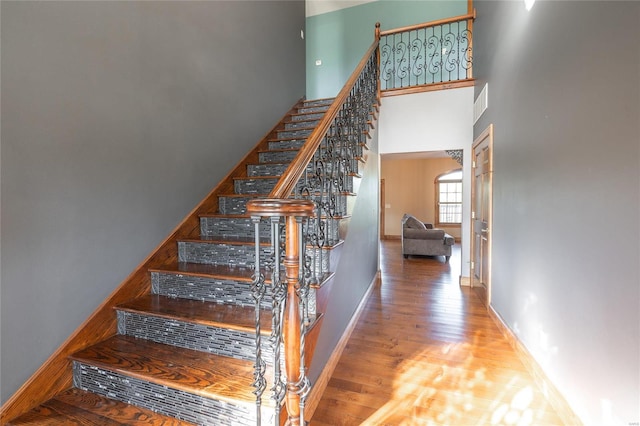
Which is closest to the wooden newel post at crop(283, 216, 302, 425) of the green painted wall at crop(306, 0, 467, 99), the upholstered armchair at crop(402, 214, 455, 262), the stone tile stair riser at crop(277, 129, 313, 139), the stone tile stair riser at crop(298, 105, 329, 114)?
the stone tile stair riser at crop(277, 129, 313, 139)

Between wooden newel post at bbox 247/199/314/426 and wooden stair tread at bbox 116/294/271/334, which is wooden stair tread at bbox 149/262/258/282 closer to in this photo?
wooden stair tread at bbox 116/294/271/334

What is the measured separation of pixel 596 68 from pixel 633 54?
0.24 meters

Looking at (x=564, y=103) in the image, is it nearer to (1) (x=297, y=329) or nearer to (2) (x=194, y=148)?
(1) (x=297, y=329)

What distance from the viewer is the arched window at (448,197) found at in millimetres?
9570

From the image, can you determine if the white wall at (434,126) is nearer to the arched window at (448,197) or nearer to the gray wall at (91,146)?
the gray wall at (91,146)

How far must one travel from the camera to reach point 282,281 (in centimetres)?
108

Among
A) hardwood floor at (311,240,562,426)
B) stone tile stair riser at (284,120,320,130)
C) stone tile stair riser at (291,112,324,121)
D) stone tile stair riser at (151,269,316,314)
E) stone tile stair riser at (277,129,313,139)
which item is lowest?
hardwood floor at (311,240,562,426)

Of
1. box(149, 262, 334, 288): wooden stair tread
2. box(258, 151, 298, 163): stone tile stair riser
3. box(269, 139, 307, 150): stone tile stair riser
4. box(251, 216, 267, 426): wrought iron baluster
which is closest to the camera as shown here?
box(251, 216, 267, 426): wrought iron baluster

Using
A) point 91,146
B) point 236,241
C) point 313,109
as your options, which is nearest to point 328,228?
point 236,241

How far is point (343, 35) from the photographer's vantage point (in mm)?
5691

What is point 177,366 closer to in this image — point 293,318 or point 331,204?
point 293,318

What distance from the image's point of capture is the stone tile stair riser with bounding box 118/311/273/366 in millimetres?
1511

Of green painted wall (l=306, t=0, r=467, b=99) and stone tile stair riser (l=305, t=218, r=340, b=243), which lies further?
green painted wall (l=306, t=0, r=467, b=99)

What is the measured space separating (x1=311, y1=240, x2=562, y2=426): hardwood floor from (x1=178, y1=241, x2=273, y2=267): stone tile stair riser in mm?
1053
